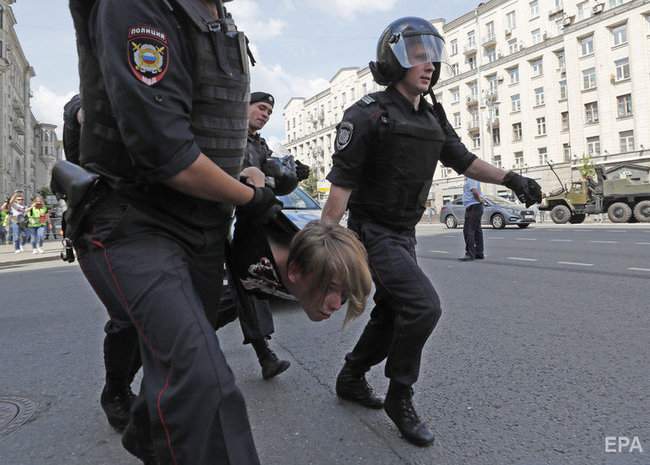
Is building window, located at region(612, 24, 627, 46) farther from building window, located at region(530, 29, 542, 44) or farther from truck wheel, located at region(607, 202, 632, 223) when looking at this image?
truck wheel, located at region(607, 202, 632, 223)

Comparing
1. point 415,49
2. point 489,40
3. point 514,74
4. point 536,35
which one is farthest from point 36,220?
point 489,40

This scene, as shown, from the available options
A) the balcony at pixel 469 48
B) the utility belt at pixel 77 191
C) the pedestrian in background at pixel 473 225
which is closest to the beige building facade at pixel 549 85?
the balcony at pixel 469 48

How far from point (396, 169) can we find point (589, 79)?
137 feet

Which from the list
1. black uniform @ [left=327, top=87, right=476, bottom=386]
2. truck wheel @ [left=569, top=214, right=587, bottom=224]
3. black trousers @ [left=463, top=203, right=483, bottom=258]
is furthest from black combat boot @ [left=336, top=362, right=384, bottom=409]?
truck wheel @ [left=569, top=214, right=587, bottom=224]

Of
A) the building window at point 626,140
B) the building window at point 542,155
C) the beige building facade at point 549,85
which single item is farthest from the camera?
the building window at point 542,155

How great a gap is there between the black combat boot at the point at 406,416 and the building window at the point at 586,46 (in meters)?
42.4

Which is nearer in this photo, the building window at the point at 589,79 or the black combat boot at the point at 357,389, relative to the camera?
the black combat boot at the point at 357,389

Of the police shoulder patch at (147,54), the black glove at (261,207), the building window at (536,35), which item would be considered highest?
the building window at (536,35)

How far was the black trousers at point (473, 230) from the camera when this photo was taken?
954 centimetres

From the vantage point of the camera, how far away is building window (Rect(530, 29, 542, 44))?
42938 millimetres

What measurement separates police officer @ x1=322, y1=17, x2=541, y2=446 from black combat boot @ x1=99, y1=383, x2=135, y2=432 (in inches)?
43.5

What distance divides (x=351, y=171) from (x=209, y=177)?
123 centimetres

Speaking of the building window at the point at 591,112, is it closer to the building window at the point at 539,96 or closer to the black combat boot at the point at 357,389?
the building window at the point at 539,96

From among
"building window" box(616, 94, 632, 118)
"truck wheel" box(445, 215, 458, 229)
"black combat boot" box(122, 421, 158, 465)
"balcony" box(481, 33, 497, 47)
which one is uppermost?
"balcony" box(481, 33, 497, 47)
